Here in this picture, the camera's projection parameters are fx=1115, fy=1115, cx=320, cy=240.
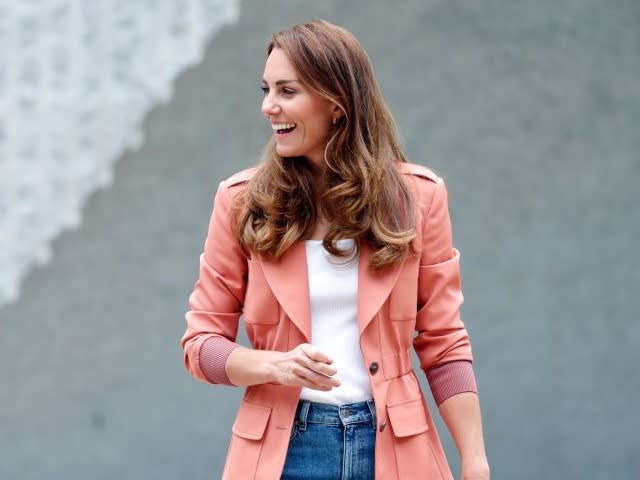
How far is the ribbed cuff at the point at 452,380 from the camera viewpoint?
250 cm

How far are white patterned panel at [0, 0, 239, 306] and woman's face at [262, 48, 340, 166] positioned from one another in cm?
201

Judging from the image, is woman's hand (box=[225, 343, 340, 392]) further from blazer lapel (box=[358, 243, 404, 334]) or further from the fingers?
blazer lapel (box=[358, 243, 404, 334])

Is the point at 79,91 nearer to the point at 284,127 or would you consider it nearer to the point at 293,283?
the point at 284,127

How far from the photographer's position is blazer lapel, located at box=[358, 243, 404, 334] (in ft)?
7.89

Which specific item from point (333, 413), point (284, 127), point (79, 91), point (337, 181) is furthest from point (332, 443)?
point (79, 91)

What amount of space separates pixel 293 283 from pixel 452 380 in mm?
428

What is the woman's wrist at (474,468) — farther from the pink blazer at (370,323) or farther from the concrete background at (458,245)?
the concrete background at (458,245)

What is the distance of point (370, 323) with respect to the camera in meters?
2.43

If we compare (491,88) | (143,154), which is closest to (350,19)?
(491,88)

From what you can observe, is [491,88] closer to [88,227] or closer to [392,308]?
[88,227]

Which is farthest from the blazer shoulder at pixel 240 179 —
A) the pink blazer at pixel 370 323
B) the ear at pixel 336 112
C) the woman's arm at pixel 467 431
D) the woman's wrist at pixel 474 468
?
the woman's wrist at pixel 474 468

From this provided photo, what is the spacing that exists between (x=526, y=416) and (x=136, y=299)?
5.55ft

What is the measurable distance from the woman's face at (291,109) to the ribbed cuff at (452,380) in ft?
1.92

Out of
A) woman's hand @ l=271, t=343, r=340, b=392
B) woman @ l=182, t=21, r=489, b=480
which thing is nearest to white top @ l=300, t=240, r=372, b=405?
woman @ l=182, t=21, r=489, b=480
